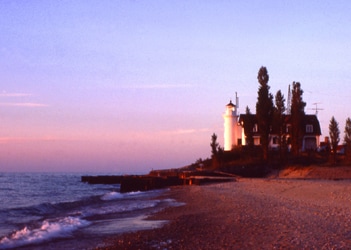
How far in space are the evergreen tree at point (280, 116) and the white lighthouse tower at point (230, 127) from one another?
971 centimetres

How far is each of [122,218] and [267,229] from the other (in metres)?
9.77

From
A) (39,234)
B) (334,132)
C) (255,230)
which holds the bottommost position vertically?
(39,234)

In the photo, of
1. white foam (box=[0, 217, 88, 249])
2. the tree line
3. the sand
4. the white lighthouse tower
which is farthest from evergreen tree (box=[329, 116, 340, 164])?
white foam (box=[0, 217, 88, 249])

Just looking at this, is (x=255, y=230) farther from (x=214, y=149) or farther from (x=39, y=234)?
(x=214, y=149)

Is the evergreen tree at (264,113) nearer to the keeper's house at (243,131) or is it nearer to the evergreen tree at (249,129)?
the evergreen tree at (249,129)

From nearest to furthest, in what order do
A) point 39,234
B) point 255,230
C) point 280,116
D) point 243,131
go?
point 255,230 < point 39,234 < point 280,116 < point 243,131

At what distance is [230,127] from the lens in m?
76.1

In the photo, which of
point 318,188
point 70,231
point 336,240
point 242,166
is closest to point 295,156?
point 242,166

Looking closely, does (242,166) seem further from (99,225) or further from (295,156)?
(99,225)

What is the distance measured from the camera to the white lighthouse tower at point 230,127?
76.1m

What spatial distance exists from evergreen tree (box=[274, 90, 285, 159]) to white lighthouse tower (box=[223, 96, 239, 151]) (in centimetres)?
971

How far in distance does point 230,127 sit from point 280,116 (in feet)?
35.8

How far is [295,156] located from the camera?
203ft

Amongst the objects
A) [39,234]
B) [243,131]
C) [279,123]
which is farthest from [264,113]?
[39,234]
